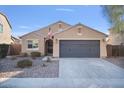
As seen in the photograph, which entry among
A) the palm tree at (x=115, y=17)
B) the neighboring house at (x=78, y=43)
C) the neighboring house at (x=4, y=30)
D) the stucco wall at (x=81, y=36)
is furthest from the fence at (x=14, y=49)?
the palm tree at (x=115, y=17)

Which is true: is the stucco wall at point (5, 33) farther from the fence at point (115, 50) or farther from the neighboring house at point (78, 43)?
the fence at point (115, 50)

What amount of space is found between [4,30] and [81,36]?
854 centimetres

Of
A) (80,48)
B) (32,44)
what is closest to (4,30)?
(32,44)

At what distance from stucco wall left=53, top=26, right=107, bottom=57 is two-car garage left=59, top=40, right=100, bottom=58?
0.33 metres

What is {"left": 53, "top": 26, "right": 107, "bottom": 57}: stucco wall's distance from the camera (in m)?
25.1

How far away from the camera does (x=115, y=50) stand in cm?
2508

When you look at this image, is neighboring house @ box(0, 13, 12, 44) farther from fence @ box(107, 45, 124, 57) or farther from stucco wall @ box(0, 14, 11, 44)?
fence @ box(107, 45, 124, 57)

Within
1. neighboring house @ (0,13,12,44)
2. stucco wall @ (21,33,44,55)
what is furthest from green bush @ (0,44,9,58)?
stucco wall @ (21,33,44,55)

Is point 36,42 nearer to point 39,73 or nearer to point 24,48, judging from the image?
point 24,48

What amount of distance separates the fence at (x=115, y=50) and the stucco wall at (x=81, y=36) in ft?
2.35

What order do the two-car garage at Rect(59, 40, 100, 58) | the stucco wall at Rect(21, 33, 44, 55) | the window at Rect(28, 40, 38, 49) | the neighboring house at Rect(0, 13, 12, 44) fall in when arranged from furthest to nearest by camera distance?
the window at Rect(28, 40, 38, 49)
the stucco wall at Rect(21, 33, 44, 55)
the neighboring house at Rect(0, 13, 12, 44)
the two-car garage at Rect(59, 40, 100, 58)

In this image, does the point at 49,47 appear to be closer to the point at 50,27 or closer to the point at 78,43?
the point at 50,27
